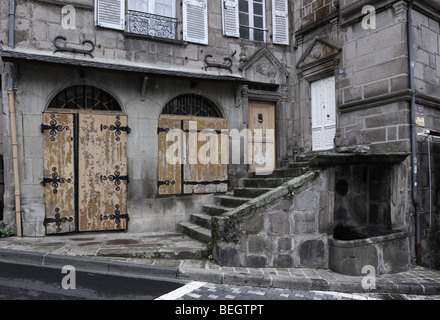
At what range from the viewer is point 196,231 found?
6.63 meters

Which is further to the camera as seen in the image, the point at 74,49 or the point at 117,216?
the point at 117,216

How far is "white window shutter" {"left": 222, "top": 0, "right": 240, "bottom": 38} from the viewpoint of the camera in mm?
8492

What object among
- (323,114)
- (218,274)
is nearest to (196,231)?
(218,274)

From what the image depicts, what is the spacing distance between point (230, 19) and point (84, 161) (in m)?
4.76

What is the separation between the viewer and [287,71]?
9.19 meters

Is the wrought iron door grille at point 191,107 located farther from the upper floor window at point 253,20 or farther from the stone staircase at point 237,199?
the stone staircase at point 237,199

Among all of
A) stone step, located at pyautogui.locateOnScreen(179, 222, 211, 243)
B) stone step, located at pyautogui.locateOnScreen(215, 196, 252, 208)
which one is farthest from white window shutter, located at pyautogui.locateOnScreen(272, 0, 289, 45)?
stone step, located at pyautogui.locateOnScreen(179, 222, 211, 243)

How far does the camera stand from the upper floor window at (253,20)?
28.0 feet

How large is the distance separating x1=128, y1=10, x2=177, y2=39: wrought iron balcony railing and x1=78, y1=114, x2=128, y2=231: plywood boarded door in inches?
78.6

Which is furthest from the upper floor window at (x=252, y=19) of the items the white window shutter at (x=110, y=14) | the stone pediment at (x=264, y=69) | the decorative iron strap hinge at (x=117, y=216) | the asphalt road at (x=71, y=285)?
the asphalt road at (x=71, y=285)

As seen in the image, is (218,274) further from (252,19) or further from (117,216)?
(252,19)

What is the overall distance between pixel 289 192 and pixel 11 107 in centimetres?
534
